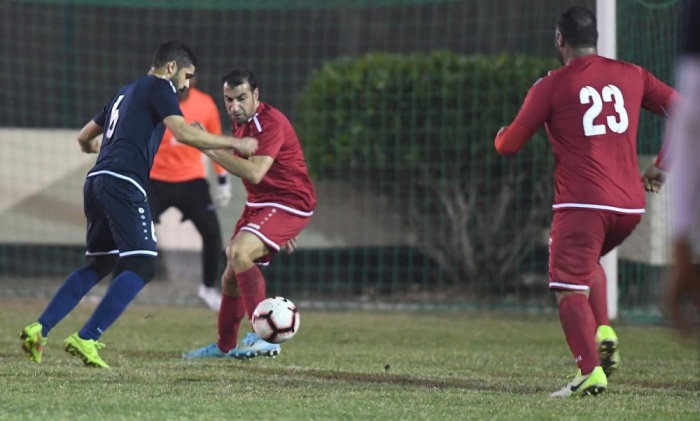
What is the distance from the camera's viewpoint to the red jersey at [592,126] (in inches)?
233

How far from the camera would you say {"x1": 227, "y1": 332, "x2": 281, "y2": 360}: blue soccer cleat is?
7.33 m

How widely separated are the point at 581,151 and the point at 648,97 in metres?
0.49

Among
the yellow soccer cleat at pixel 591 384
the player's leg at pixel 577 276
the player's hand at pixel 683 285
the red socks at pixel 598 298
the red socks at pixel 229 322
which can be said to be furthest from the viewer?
the red socks at pixel 229 322

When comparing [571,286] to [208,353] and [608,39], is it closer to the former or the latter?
[208,353]

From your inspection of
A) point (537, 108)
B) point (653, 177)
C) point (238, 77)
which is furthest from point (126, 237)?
point (653, 177)

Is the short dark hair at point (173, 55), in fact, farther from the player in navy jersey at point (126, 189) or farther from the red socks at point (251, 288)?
the red socks at point (251, 288)

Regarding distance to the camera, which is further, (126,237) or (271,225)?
(271,225)

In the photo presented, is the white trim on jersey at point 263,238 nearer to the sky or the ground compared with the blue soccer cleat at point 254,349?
nearer to the sky

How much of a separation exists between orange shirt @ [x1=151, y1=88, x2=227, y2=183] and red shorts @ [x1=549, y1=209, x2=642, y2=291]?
15.0ft

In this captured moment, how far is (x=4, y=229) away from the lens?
42.0ft

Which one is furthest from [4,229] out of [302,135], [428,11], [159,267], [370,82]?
[428,11]

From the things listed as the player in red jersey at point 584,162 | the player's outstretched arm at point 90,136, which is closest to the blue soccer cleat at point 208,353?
the player's outstretched arm at point 90,136

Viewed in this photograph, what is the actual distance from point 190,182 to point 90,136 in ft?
9.14

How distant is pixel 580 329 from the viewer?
586cm
